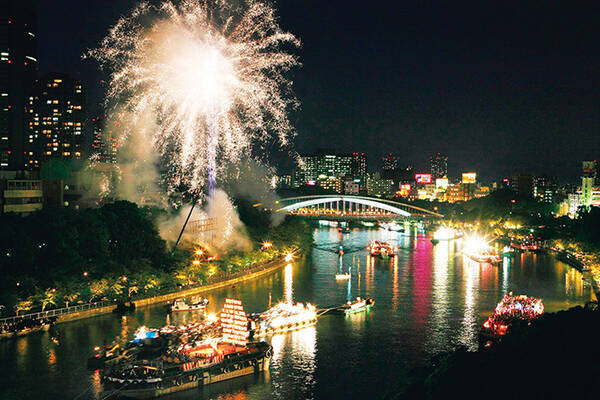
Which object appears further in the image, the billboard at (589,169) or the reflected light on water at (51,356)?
the billboard at (589,169)

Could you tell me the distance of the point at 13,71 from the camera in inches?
2004

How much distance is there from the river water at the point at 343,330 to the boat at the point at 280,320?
1.08 feet

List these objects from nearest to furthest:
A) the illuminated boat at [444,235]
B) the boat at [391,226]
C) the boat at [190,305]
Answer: the boat at [190,305] → the illuminated boat at [444,235] → the boat at [391,226]

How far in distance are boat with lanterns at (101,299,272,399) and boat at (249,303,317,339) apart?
1310 millimetres

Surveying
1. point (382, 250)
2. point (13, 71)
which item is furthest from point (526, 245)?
point (13, 71)

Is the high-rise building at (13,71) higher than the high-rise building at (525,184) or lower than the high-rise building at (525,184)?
higher

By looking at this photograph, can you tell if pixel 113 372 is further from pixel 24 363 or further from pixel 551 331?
pixel 551 331

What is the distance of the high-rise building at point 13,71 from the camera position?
50188 mm

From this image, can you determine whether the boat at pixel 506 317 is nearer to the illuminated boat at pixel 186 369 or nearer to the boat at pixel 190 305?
the illuminated boat at pixel 186 369

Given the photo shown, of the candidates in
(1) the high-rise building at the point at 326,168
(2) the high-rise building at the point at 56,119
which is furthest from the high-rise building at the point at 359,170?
(2) the high-rise building at the point at 56,119

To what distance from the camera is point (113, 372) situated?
474 inches

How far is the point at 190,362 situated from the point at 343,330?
195 inches

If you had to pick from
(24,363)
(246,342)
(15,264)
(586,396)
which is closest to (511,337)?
(586,396)

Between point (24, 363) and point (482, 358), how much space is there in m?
9.08
